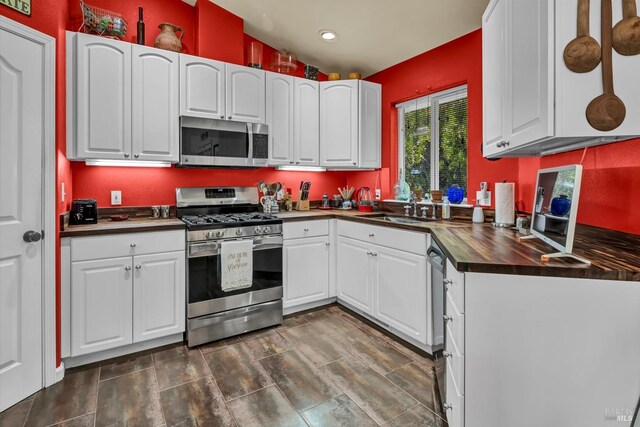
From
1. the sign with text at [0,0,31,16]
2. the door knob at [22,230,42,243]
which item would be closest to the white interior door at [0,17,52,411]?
the door knob at [22,230,42,243]

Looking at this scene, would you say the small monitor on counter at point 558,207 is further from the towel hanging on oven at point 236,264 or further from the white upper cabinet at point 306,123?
the white upper cabinet at point 306,123

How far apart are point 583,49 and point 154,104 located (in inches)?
108

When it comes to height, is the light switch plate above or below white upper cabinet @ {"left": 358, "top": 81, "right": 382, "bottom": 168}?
below

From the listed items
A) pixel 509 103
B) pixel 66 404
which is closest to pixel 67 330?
pixel 66 404

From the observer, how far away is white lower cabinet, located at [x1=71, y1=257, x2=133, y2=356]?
7.12 ft

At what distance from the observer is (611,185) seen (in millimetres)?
1674

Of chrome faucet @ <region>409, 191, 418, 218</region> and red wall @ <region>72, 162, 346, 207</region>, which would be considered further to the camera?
chrome faucet @ <region>409, 191, 418, 218</region>

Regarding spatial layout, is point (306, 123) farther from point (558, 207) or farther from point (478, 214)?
point (558, 207)

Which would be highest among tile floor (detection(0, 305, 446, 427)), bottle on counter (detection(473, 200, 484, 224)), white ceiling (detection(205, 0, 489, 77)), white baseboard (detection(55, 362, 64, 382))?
white ceiling (detection(205, 0, 489, 77))

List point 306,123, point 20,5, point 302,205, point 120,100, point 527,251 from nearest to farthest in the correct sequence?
point 527,251 < point 20,5 < point 120,100 < point 306,123 < point 302,205

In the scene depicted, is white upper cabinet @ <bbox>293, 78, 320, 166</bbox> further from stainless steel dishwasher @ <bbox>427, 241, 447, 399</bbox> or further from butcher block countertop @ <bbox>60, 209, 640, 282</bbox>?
stainless steel dishwasher @ <bbox>427, 241, 447, 399</bbox>

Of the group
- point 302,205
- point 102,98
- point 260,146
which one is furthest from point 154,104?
point 302,205

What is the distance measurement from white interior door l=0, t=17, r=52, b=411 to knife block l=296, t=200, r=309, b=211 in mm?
2254
